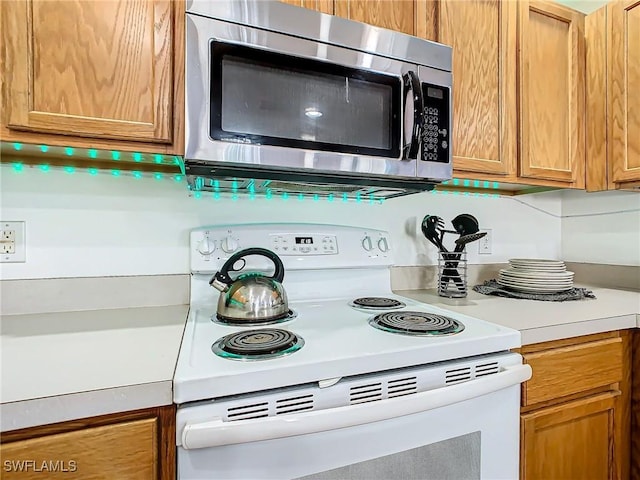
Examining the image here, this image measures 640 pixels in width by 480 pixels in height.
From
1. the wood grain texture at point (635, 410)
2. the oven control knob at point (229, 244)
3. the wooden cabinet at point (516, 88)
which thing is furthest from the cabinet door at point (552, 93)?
the oven control knob at point (229, 244)

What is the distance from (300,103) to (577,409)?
3.83 ft

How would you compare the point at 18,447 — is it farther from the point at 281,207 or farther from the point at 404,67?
the point at 404,67

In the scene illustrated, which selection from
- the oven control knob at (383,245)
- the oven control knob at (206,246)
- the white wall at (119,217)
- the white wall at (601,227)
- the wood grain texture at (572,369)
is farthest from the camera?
the white wall at (601,227)

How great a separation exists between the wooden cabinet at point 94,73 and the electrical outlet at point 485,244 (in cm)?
140

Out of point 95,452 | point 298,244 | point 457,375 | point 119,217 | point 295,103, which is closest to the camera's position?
point 95,452

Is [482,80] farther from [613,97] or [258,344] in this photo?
[258,344]

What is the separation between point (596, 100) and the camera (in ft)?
4.79

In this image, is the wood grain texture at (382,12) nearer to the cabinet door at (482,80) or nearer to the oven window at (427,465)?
the cabinet door at (482,80)

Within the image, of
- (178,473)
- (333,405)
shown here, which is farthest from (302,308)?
(178,473)

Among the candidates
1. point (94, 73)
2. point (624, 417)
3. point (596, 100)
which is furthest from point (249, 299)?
point (596, 100)

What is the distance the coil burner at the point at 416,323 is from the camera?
87 cm

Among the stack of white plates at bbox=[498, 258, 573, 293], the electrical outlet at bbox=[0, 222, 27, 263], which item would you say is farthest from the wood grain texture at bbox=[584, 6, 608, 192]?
the electrical outlet at bbox=[0, 222, 27, 263]

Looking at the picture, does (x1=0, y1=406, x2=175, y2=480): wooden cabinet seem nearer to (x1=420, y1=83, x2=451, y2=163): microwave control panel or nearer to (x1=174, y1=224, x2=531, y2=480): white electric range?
(x1=174, y1=224, x2=531, y2=480): white electric range

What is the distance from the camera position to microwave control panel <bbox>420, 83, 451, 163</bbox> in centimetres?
107
